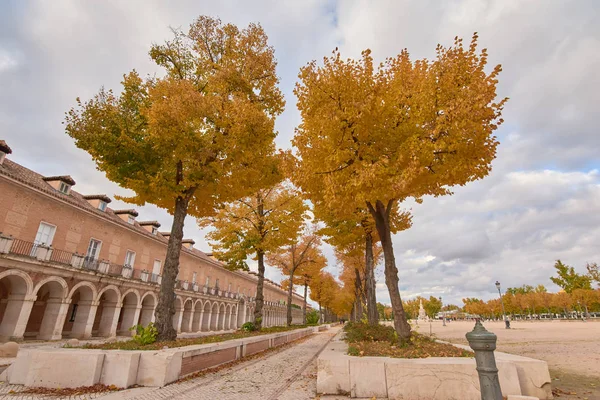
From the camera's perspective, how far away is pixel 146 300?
27344 millimetres

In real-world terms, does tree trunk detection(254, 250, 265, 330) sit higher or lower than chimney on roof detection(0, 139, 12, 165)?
lower

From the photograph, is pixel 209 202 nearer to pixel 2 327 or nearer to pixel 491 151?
pixel 491 151

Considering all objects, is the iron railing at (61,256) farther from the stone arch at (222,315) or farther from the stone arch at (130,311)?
the stone arch at (222,315)

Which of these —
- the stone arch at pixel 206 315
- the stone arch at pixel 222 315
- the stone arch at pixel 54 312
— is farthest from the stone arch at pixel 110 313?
the stone arch at pixel 222 315

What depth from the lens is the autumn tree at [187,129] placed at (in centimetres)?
858

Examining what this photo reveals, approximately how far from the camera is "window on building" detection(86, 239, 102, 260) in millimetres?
21764

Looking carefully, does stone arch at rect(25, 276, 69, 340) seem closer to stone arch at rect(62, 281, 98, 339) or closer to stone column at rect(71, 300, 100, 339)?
stone arch at rect(62, 281, 98, 339)

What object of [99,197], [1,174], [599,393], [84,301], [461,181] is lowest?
[599,393]

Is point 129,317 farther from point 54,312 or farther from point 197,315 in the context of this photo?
point 197,315

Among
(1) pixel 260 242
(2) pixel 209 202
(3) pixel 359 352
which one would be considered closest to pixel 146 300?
(1) pixel 260 242

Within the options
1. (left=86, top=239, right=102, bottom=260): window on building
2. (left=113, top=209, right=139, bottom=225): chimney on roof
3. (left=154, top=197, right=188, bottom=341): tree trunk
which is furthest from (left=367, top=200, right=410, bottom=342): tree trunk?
(left=113, top=209, right=139, bottom=225): chimney on roof

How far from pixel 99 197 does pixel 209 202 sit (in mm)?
18523

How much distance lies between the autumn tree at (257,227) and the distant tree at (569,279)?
71301 millimetres

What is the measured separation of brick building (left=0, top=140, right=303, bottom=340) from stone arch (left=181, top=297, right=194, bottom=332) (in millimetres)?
1742
